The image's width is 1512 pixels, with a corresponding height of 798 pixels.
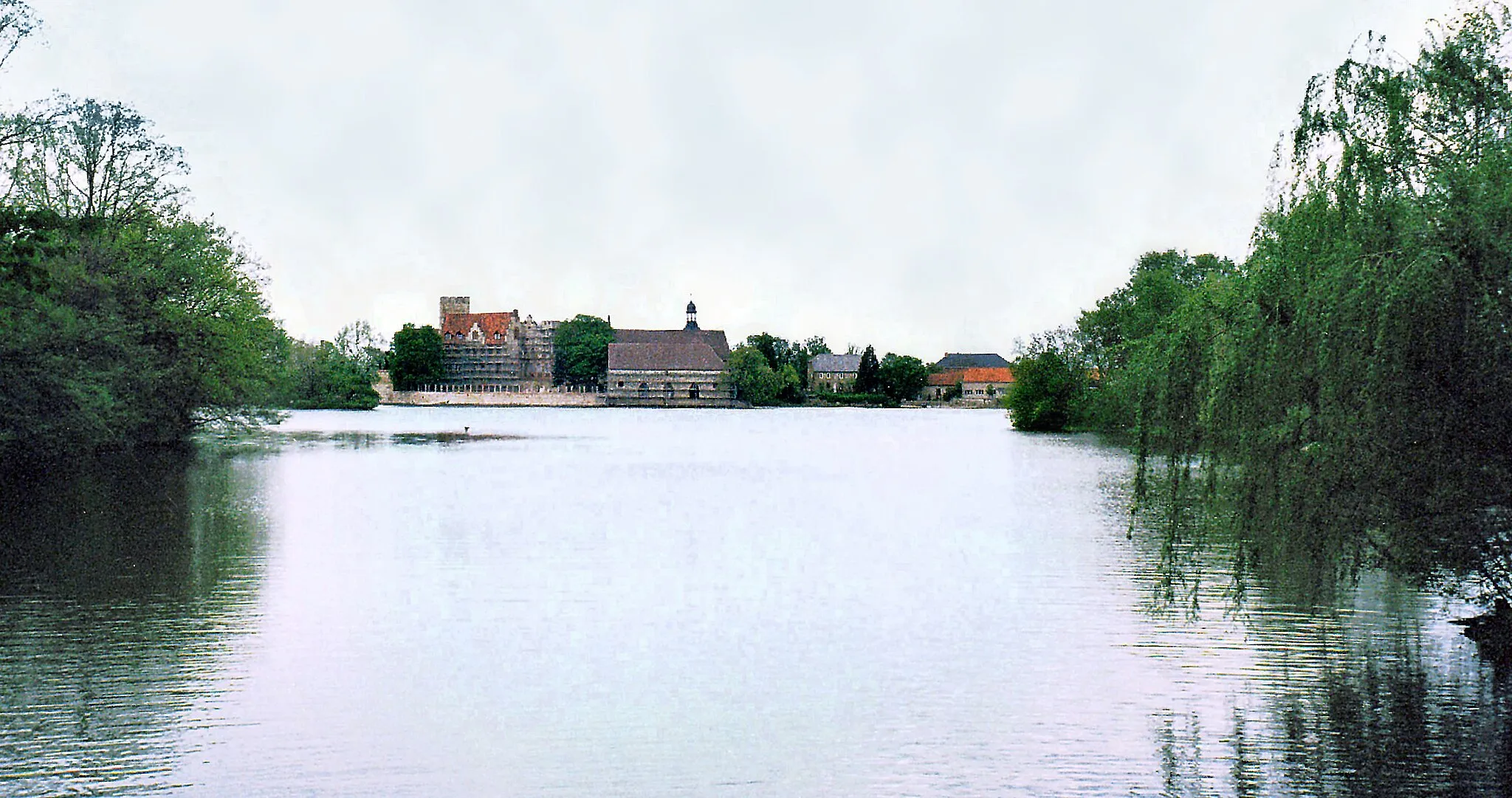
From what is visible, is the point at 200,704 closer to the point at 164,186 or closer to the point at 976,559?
the point at 976,559

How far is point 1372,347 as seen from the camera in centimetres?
Result: 914

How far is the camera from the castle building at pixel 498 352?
177 meters

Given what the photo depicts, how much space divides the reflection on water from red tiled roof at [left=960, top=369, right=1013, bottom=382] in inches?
6367

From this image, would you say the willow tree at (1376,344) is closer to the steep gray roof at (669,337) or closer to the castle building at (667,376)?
the castle building at (667,376)

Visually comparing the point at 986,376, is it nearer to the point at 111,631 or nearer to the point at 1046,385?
the point at 1046,385

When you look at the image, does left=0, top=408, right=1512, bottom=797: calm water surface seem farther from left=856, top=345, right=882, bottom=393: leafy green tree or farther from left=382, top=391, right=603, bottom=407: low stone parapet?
left=856, top=345, right=882, bottom=393: leafy green tree

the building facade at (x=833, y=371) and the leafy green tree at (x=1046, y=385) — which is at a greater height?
Result: the building facade at (x=833, y=371)

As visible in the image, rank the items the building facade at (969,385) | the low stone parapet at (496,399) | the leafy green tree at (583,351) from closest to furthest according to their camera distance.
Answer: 1. the low stone parapet at (496,399)
2. the leafy green tree at (583,351)
3. the building facade at (969,385)

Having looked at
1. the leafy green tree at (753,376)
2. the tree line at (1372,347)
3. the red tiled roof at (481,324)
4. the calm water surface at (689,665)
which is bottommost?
the calm water surface at (689,665)

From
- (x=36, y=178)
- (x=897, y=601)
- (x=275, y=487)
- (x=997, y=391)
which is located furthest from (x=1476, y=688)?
(x=997, y=391)

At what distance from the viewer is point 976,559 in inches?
773

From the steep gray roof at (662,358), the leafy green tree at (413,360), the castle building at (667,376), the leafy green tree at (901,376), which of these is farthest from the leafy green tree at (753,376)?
the leafy green tree at (413,360)

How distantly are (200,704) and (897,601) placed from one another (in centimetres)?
813

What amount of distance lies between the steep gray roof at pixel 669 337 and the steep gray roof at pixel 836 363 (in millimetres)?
26113
